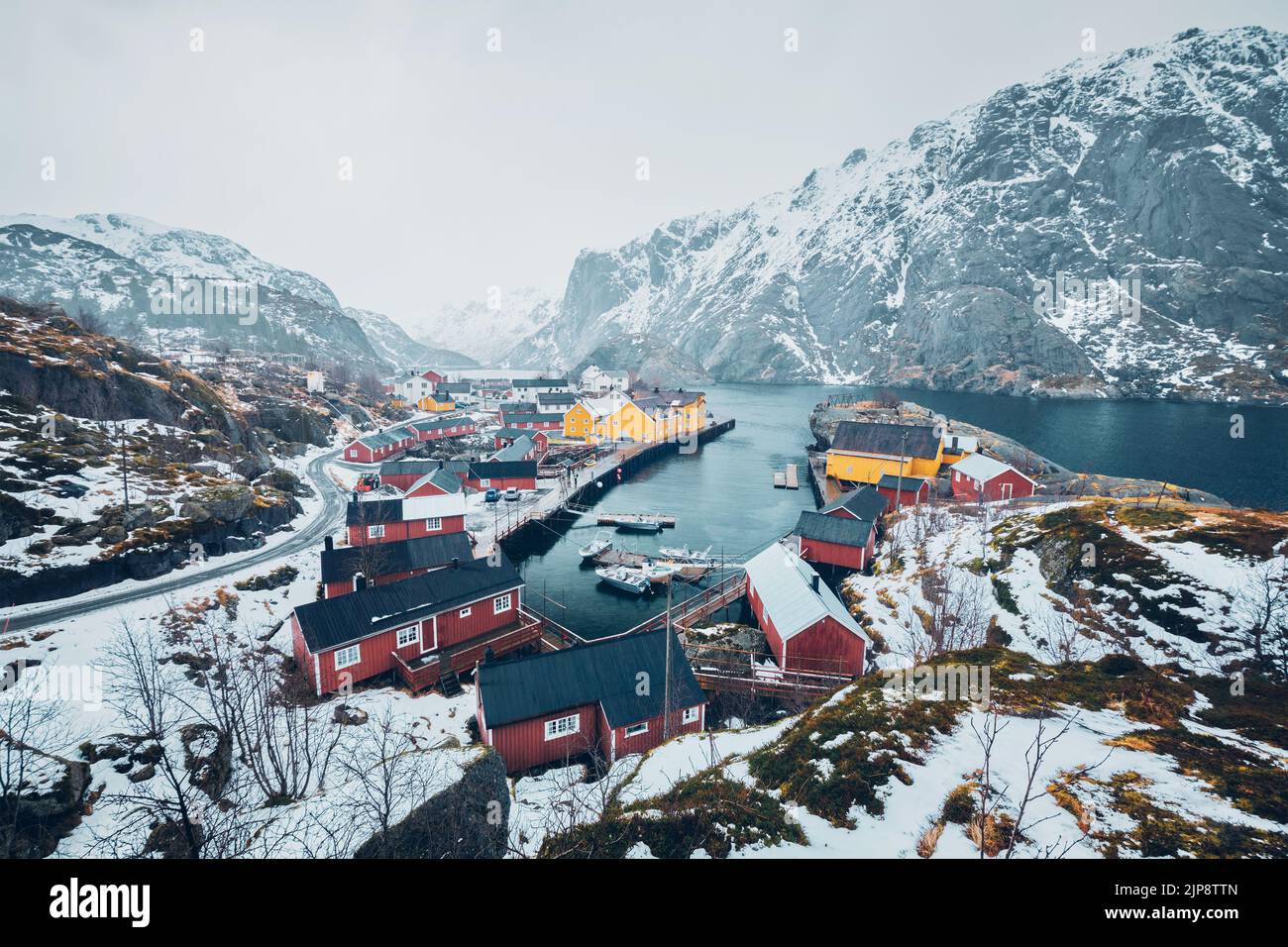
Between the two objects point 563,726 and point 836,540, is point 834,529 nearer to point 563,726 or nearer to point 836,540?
point 836,540

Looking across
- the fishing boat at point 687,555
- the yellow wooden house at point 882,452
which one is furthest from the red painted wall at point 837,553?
the yellow wooden house at point 882,452

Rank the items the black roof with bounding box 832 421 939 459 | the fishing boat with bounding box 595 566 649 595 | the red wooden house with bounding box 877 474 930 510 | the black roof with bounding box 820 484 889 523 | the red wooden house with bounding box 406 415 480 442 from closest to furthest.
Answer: the fishing boat with bounding box 595 566 649 595
the black roof with bounding box 820 484 889 523
the red wooden house with bounding box 877 474 930 510
the black roof with bounding box 832 421 939 459
the red wooden house with bounding box 406 415 480 442

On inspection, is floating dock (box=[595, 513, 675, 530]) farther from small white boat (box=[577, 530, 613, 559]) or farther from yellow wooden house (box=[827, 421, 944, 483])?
yellow wooden house (box=[827, 421, 944, 483])

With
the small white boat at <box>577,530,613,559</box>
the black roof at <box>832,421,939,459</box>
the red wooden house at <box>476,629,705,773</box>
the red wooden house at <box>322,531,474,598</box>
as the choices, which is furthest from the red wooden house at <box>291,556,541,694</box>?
the black roof at <box>832,421,939,459</box>

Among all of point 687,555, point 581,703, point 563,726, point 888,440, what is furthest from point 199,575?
point 888,440

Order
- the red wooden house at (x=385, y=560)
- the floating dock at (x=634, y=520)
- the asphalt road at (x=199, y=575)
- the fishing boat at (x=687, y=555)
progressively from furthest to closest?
the floating dock at (x=634, y=520) < the fishing boat at (x=687, y=555) < the red wooden house at (x=385, y=560) < the asphalt road at (x=199, y=575)

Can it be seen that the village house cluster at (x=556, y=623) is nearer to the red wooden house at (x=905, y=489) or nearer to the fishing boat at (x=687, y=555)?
the red wooden house at (x=905, y=489)
